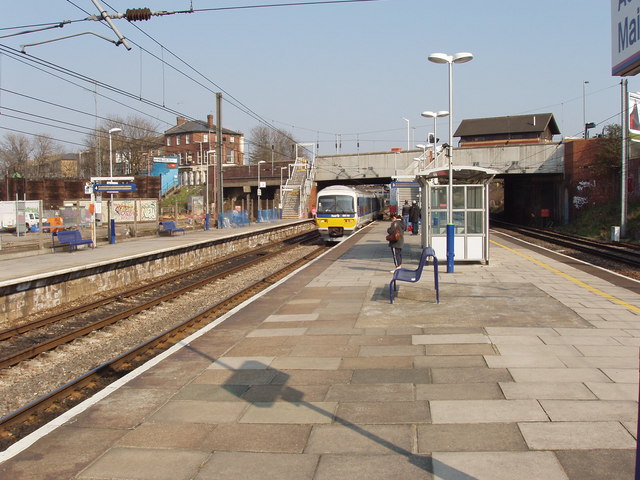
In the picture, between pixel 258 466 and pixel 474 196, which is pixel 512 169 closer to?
pixel 474 196

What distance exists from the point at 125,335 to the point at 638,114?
Answer: 22403 millimetres

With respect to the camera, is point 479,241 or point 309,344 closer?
point 309,344

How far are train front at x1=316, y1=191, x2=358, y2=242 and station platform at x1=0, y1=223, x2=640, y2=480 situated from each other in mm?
21434

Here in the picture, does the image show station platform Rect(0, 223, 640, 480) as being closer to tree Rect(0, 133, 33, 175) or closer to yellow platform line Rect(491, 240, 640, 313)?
yellow platform line Rect(491, 240, 640, 313)

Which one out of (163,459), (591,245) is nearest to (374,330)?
(163,459)

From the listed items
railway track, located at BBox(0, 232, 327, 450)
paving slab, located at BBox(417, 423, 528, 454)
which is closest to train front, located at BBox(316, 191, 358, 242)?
railway track, located at BBox(0, 232, 327, 450)

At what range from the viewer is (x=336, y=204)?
3170 centimetres

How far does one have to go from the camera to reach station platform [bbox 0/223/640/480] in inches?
161

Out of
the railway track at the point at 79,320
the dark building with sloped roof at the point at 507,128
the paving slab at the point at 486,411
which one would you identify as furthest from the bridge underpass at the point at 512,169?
the paving slab at the point at 486,411

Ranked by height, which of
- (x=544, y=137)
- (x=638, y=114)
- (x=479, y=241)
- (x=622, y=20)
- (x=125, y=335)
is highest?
(x=544, y=137)

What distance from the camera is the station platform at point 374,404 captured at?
4086mm

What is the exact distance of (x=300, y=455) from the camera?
4273 mm

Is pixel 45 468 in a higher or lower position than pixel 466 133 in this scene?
lower

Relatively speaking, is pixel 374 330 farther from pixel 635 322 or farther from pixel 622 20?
pixel 622 20
